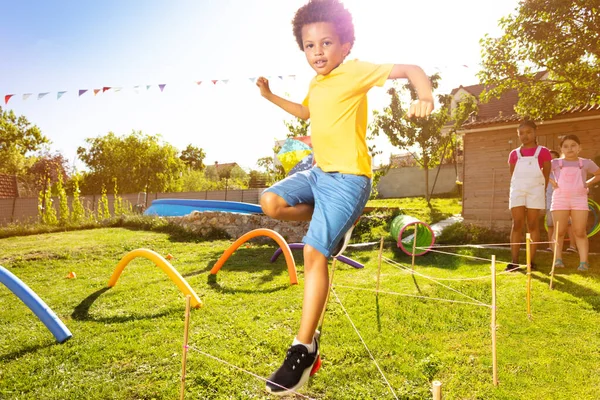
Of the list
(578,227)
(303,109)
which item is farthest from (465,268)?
(303,109)

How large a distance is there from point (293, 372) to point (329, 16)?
6.04 ft

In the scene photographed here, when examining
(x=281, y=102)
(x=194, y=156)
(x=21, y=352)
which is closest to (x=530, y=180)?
(x=281, y=102)

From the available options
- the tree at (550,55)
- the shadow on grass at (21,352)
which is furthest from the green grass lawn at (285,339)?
the tree at (550,55)

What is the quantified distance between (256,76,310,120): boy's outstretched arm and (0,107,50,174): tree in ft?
116

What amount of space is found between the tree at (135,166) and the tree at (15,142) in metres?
5.00

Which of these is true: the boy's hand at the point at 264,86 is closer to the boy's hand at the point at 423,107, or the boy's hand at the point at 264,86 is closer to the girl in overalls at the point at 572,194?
the boy's hand at the point at 423,107

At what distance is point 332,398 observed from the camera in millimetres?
2809

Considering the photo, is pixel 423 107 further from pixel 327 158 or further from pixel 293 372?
pixel 293 372

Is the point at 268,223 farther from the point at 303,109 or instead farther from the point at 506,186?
the point at 303,109

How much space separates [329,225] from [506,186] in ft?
39.3

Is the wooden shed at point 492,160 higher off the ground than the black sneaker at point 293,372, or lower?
higher

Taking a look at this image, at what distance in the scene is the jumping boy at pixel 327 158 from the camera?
2047 millimetres

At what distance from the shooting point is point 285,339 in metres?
3.80

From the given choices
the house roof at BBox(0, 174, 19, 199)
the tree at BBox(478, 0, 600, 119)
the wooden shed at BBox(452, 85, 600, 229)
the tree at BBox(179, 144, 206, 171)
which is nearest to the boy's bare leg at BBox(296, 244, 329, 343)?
→ the tree at BBox(478, 0, 600, 119)
